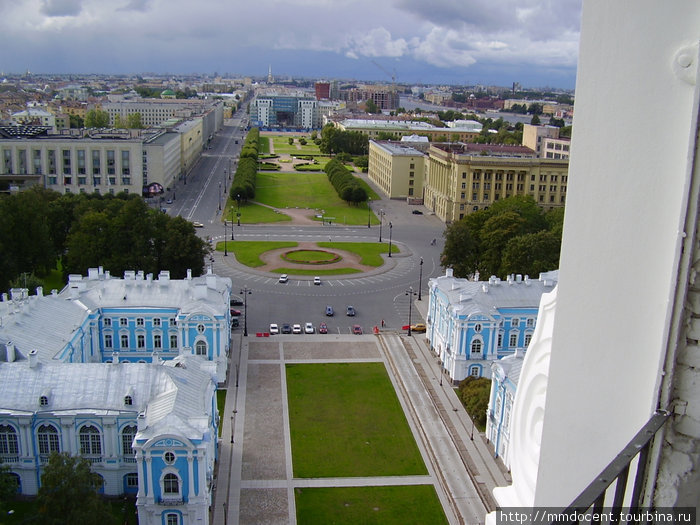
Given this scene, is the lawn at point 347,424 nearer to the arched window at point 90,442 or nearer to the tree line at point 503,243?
the arched window at point 90,442

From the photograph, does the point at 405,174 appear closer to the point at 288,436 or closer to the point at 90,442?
the point at 288,436

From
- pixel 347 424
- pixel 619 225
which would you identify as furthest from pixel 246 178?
pixel 619 225

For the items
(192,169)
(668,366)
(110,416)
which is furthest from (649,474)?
(192,169)

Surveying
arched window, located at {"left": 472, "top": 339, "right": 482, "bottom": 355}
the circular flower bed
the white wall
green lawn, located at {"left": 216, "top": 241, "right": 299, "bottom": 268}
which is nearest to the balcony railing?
the white wall

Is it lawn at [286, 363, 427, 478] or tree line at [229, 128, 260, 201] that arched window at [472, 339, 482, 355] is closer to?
lawn at [286, 363, 427, 478]

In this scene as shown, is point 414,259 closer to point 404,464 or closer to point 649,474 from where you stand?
point 404,464

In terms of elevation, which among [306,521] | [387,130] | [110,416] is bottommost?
[306,521]
